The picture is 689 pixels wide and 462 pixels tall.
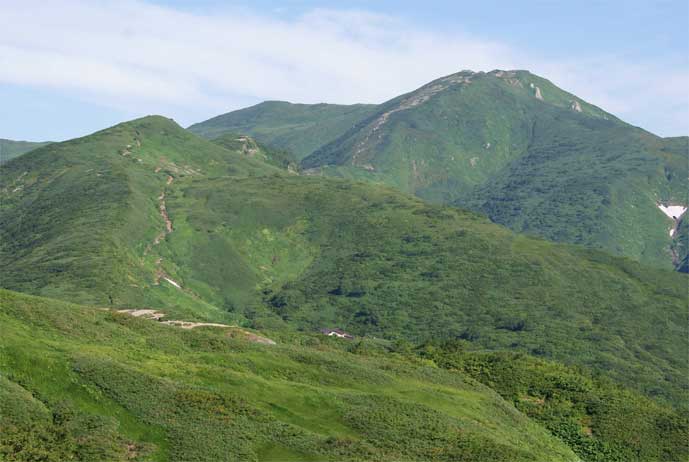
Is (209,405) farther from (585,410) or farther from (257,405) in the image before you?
(585,410)

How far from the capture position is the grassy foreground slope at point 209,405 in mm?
65250

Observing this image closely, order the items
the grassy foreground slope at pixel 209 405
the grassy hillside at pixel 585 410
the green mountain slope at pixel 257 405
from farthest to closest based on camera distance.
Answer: the grassy hillside at pixel 585 410, the green mountain slope at pixel 257 405, the grassy foreground slope at pixel 209 405

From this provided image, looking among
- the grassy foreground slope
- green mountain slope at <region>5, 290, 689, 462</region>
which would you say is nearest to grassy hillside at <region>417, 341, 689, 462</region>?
green mountain slope at <region>5, 290, 689, 462</region>

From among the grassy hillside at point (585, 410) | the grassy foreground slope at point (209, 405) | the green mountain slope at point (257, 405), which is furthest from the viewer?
the grassy hillside at point (585, 410)

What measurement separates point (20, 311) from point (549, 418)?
201 feet

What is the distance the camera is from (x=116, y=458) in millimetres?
62312

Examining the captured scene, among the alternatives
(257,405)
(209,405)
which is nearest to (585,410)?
(257,405)

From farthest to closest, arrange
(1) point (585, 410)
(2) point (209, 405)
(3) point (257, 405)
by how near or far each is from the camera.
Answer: (1) point (585, 410), (3) point (257, 405), (2) point (209, 405)

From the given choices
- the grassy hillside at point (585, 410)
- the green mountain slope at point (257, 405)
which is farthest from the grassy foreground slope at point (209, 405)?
the grassy hillside at point (585, 410)

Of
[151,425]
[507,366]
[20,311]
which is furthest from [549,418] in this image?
[20,311]

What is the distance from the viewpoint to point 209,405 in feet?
236

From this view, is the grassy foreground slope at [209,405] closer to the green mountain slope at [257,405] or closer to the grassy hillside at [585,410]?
the green mountain slope at [257,405]

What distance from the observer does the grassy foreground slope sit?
6525 centimetres

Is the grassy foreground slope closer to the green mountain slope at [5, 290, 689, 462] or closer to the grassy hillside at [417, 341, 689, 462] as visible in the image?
the green mountain slope at [5, 290, 689, 462]
